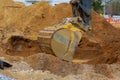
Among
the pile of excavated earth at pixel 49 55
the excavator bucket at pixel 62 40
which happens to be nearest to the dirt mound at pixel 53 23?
the pile of excavated earth at pixel 49 55

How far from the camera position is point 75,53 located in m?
12.7

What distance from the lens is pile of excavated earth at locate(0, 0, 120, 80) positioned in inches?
419

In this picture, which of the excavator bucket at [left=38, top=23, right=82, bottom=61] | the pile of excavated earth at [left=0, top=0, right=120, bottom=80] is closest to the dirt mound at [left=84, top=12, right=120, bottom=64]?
the pile of excavated earth at [left=0, top=0, right=120, bottom=80]

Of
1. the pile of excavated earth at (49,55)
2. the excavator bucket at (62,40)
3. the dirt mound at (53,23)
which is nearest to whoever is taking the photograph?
the pile of excavated earth at (49,55)

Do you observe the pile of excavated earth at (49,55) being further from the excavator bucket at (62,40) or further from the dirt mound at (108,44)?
the excavator bucket at (62,40)

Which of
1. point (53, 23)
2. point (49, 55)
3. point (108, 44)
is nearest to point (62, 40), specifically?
point (49, 55)

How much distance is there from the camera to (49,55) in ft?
37.5

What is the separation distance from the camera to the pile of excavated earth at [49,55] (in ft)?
34.9

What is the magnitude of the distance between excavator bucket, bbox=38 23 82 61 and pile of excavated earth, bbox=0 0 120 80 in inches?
10.0

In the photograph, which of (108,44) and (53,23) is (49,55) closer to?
(108,44)

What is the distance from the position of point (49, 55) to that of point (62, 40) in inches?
23.1

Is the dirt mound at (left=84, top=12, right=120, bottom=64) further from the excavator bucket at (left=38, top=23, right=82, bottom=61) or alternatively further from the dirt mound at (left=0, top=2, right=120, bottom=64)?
the excavator bucket at (left=38, top=23, right=82, bottom=61)

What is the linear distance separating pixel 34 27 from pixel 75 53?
5.83 metres

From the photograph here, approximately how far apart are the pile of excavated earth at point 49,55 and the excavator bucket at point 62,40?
0.25m
